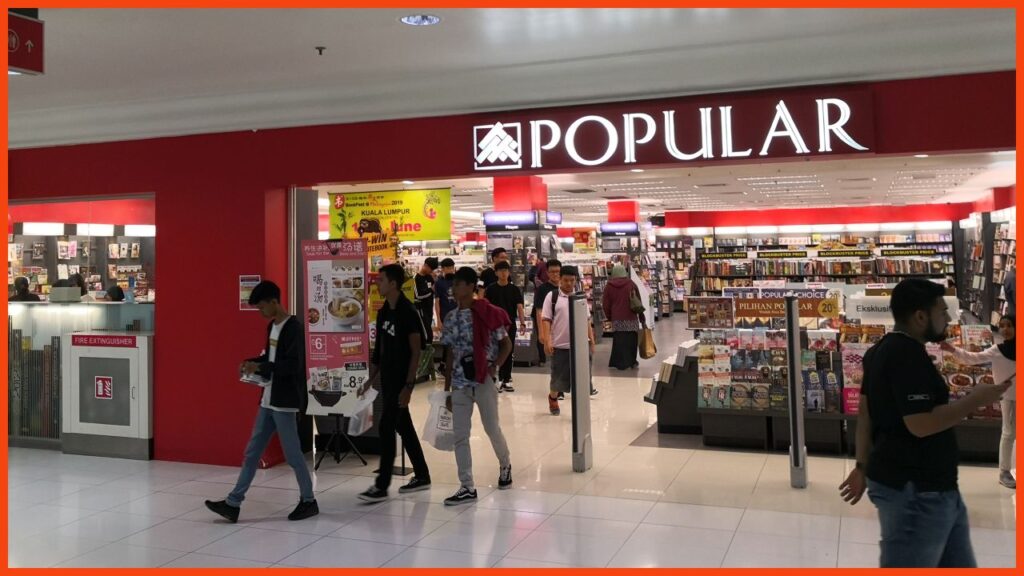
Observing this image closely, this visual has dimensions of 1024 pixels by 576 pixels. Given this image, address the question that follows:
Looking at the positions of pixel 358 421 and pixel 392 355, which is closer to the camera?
pixel 392 355

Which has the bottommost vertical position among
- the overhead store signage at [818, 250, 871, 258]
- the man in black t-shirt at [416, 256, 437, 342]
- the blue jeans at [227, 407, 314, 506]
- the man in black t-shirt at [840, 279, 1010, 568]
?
the blue jeans at [227, 407, 314, 506]

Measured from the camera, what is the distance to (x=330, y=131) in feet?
21.2

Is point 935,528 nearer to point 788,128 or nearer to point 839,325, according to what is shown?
point 788,128

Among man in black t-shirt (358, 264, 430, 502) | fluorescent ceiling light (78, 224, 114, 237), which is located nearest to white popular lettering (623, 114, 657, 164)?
man in black t-shirt (358, 264, 430, 502)

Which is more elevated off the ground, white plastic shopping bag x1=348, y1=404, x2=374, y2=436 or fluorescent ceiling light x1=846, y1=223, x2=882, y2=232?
fluorescent ceiling light x1=846, y1=223, x2=882, y2=232

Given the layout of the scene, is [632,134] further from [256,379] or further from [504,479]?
[256,379]

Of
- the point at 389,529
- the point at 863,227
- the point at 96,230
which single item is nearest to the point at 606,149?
the point at 389,529

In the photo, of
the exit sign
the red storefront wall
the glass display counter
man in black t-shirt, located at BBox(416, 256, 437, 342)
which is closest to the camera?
the exit sign

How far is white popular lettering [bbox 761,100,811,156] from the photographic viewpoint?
17.4 ft

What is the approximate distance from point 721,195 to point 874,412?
689 inches

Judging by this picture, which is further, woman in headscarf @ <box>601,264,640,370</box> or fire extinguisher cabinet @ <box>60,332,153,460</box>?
woman in headscarf @ <box>601,264,640,370</box>

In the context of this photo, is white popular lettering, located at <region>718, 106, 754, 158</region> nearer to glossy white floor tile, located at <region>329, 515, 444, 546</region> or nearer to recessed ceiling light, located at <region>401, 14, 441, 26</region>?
recessed ceiling light, located at <region>401, 14, 441, 26</region>

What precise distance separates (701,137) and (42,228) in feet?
32.2

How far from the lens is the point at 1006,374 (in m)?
5.30
